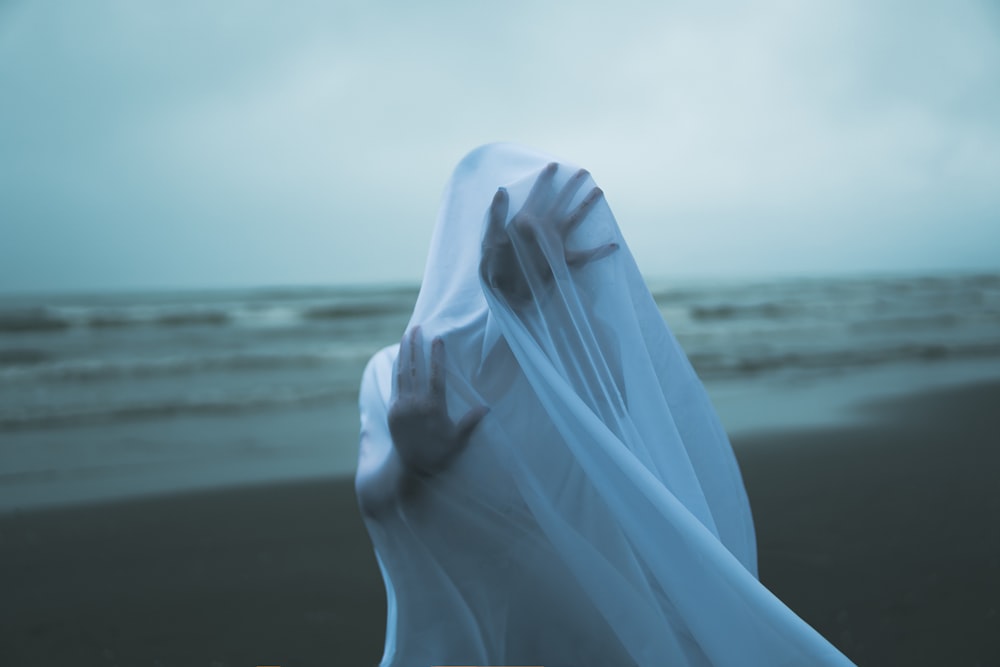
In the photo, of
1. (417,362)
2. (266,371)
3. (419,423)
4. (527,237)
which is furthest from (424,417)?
(266,371)

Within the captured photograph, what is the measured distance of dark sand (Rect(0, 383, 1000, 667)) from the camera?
3.13 metres

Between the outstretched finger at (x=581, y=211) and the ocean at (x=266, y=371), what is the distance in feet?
12.5

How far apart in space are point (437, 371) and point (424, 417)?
0.39 feet

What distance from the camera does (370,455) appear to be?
223cm

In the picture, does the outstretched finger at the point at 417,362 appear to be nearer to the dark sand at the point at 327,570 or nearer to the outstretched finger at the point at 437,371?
the outstretched finger at the point at 437,371

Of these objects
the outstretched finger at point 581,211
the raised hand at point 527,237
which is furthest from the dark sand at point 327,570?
the outstretched finger at point 581,211

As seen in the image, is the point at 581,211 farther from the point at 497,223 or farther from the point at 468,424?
the point at 468,424

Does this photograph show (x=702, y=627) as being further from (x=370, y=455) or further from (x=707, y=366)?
(x=707, y=366)

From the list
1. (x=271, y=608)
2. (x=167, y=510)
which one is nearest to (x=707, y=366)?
(x=167, y=510)

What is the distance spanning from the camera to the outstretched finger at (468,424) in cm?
202

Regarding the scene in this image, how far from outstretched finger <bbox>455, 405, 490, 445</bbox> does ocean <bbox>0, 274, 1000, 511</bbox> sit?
368 cm

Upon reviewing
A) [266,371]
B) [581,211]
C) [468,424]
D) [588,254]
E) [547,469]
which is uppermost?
[581,211]

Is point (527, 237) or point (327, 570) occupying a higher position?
point (527, 237)

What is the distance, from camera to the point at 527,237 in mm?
2045
